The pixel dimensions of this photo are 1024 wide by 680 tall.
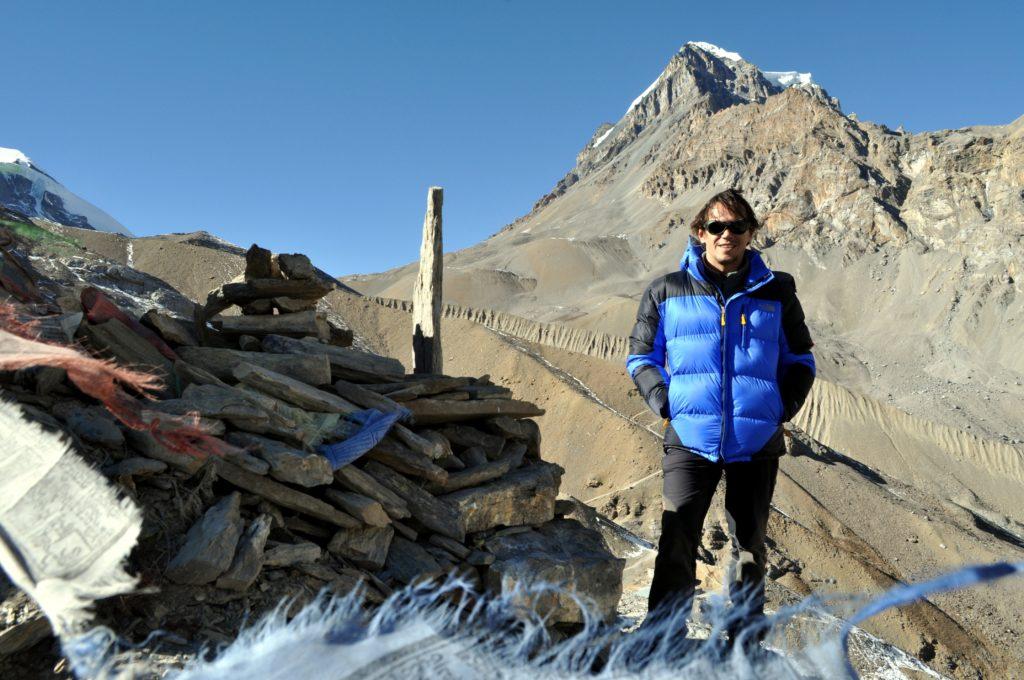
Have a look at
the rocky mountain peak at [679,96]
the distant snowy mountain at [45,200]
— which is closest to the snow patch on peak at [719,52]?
the rocky mountain peak at [679,96]

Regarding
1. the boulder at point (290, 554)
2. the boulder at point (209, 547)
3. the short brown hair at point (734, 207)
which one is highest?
the short brown hair at point (734, 207)

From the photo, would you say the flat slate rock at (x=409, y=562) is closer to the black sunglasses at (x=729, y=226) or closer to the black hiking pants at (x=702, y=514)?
the black hiking pants at (x=702, y=514)

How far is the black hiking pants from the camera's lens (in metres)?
2.51

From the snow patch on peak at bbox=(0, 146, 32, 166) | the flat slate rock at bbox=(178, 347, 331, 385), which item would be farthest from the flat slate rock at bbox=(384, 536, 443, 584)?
the snow patch on peak at bbox=(0, 146, 32, 166)

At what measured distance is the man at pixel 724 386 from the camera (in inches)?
97.2

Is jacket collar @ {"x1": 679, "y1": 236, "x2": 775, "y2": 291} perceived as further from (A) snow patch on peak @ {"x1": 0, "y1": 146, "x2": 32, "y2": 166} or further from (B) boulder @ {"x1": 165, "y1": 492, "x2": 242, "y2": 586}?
(A) snow patch on peak @ {"x1": 0, "y1": 146, "x2": 32, "y2": 166}

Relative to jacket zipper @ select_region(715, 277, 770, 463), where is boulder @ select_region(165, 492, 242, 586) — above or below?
below

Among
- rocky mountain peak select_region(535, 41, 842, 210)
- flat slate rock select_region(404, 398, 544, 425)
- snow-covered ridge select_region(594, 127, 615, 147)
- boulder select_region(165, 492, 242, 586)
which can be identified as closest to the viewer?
boulder select_region(165, 492, 242, 586)

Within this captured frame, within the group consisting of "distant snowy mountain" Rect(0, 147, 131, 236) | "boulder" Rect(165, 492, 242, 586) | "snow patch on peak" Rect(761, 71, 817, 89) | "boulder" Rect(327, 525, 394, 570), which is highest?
"snow patch on peak" Rect(761, 71, 817, 89)

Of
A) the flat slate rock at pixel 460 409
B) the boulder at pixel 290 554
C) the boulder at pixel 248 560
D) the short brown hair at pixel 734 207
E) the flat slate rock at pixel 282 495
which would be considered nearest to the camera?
the boulder at pixel 248 560

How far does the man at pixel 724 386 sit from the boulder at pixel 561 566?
0.99 metres

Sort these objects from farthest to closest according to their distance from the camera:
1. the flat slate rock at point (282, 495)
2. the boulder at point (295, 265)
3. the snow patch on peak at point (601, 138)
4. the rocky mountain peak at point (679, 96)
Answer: the snow patch on peak at point (601, 138) < the rocky mountain peak at point (679, 96) < the boulder at point (295, 265) < the flat slate rock at point (282, 495)

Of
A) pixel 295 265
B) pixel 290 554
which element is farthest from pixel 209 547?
pixel 295 265

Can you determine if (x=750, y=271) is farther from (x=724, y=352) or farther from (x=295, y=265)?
(x=295, y=265)
